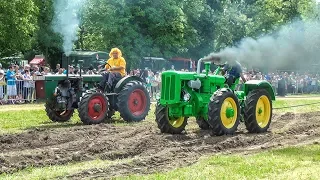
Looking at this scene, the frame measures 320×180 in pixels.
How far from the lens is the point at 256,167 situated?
8164 millimetres

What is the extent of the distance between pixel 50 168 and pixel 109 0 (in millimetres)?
24822

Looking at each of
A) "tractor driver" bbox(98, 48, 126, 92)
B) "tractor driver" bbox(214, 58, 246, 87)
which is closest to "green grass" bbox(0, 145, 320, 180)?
"tractor driver" bbox(214, 58, 246, 87)

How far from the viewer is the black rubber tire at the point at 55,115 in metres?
15.0

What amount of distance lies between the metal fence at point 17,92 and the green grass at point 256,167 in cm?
1391

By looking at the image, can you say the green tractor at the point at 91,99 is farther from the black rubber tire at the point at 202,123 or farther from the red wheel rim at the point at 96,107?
the black rubber tire at the point at 202,123

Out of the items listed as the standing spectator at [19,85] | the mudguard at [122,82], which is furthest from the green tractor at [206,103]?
the standing spectator at [19,85]

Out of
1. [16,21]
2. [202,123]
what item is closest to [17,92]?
[202,123]

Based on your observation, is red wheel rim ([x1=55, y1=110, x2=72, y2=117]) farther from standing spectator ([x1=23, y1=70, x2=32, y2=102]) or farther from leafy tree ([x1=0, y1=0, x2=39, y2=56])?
leafy tree ([x1=0, y1=0, x2=39, y2=56])

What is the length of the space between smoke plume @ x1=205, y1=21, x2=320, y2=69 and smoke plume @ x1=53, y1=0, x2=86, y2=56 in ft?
15.2

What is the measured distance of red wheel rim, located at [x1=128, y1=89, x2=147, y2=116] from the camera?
15305 mm

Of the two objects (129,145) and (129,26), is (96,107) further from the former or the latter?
(129,26)

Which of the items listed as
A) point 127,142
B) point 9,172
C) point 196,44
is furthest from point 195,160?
point 196,44

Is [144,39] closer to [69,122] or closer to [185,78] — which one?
[69,122]

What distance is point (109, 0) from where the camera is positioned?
32250 millimetres
